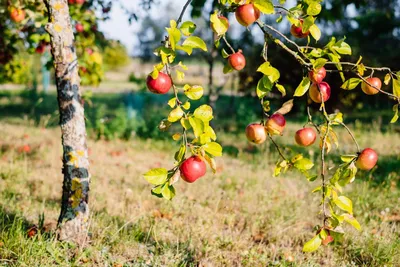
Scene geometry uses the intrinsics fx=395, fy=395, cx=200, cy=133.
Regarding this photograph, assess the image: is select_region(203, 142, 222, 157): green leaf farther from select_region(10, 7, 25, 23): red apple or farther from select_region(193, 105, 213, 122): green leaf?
select_region(10, 7, 25, 23): red apple

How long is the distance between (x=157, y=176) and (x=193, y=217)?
1.92 meters

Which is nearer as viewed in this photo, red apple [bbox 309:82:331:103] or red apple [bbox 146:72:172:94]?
red apple [bbox 146:72:172:94]

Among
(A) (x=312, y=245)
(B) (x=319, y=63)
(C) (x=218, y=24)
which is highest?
(C) (x=218, y=24)

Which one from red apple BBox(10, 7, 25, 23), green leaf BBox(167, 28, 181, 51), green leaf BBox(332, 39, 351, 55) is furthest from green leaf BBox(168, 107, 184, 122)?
red apple BBox(10, 7, 25, 23)

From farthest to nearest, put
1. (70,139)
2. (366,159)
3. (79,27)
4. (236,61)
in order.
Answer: (79,27) < (70,139) < (236,61) < (366,159)

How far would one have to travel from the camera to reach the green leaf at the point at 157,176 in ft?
4.92

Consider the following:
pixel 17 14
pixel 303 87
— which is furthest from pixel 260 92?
pixel 17 14

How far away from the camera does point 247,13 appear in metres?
1.46

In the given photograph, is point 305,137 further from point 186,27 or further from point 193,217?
point 193,217

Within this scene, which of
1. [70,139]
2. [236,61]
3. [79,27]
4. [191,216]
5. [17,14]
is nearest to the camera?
[236,61]

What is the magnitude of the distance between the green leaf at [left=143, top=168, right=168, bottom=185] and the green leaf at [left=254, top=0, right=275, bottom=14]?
705mm

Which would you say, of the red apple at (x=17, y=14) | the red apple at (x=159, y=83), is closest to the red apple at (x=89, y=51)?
the red apple at (x=17, y=14)

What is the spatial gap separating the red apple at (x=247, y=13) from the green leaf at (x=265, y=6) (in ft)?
0.07

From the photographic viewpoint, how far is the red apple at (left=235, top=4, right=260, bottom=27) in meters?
1.46
